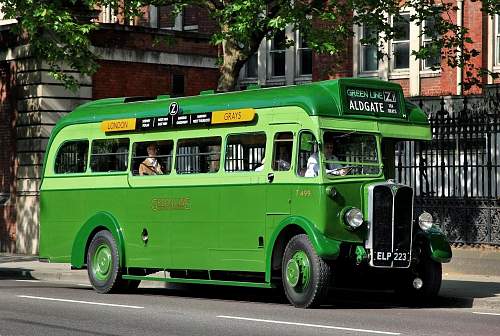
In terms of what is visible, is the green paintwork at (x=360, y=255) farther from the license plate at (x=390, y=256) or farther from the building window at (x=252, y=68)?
the building window at (x=252, y=68)

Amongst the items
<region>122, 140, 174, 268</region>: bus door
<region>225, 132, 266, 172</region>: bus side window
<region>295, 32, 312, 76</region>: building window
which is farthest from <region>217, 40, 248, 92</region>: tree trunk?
<region>295, 32, 312, 76</region>: building window

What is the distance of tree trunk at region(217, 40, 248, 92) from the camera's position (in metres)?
25.6

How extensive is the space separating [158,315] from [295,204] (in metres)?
2.71

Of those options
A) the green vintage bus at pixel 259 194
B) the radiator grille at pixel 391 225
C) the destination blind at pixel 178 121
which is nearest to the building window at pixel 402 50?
the green vintage bus at pixel 259 194

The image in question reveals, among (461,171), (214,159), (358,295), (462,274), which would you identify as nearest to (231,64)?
(461,171)

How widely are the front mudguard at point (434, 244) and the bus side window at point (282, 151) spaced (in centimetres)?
210

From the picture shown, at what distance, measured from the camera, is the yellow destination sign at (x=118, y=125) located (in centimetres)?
2020

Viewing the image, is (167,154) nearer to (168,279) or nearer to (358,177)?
(168,279)

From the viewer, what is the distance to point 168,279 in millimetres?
19531

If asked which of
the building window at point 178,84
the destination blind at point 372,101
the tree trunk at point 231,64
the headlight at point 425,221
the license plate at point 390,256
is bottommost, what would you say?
the license plate at point 390,256

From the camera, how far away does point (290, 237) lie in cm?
1738

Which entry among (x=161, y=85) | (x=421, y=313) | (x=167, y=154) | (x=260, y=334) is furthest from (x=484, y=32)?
(x=260, y=334)

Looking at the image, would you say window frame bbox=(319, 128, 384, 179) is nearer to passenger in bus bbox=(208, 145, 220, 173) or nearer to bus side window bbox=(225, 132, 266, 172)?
bus side window bbox=(225, 132, 266, 172)

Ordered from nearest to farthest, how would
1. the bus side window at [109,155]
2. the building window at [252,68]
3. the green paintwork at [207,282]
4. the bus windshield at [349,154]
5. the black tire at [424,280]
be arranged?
the bus windshield at [349,154], the green paintwork at [207,282], the black tire at [424,280], the bus side window at [109,155], the building window at [252,68]
